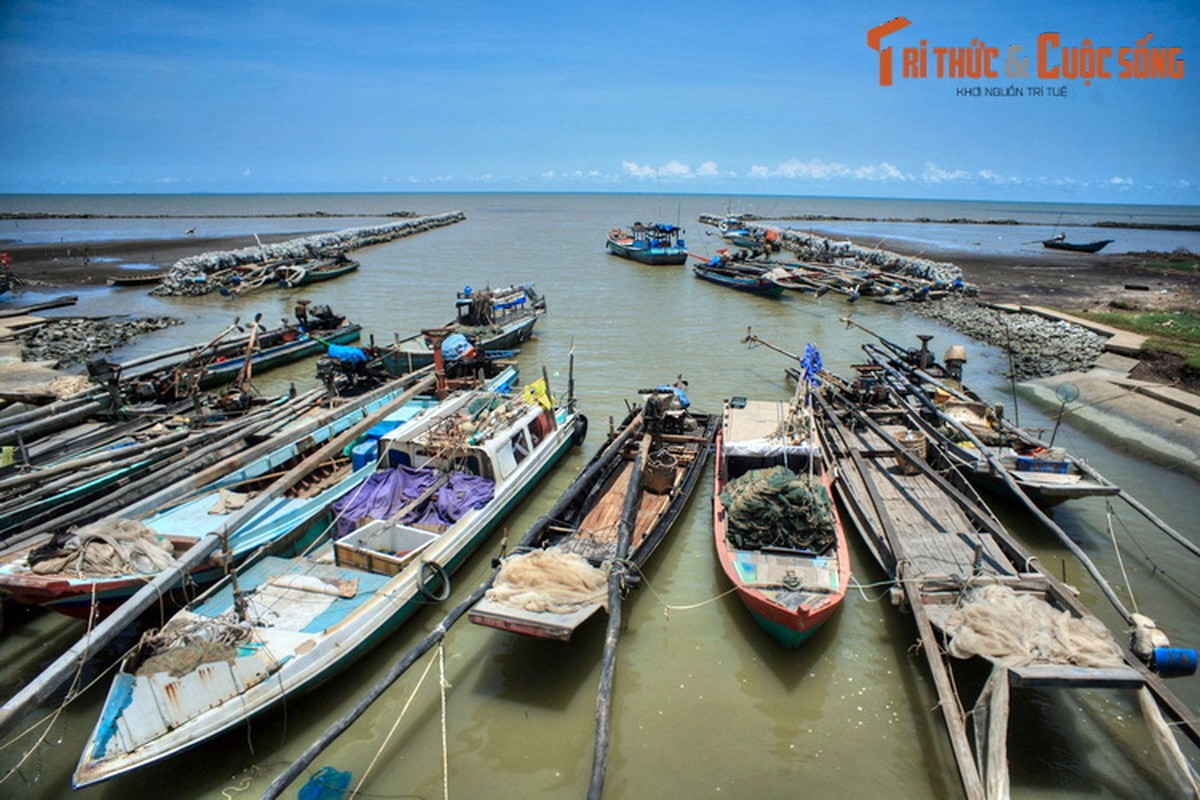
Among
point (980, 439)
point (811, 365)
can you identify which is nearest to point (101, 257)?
point (811, 365)

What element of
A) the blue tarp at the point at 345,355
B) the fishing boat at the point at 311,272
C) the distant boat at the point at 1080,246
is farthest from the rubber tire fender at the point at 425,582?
the distant boat at the point at 1080,246

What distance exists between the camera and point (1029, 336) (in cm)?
3203

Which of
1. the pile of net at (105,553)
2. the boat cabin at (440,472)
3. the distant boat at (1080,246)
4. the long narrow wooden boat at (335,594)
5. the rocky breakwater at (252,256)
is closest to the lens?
the long narrow wooden boat at (335,594)

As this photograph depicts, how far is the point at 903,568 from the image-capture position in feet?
33.9

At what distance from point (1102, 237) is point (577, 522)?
5018 inches

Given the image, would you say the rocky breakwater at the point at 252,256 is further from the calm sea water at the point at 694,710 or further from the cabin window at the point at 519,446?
the calm sea water at the point at 694,710

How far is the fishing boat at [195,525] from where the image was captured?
30.7ft

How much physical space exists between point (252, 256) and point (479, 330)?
1561 inches

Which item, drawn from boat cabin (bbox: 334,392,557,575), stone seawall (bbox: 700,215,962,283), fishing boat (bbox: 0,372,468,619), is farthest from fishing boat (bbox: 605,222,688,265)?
fishing boat (bbox: 0,372,468,619)

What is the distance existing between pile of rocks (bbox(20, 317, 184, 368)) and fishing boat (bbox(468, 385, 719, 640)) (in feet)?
86.8

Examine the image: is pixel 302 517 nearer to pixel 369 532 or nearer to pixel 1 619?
pixel 369 532

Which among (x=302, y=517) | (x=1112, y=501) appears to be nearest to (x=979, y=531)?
(x=1112, y=501)

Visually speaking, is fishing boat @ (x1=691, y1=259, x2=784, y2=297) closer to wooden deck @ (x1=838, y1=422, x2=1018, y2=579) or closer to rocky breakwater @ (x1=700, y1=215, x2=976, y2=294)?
rocky breakwater @ (x1=700, y1=215, x2=976, y2=294)

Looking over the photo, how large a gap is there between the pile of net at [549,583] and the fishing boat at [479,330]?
41.5 ft
